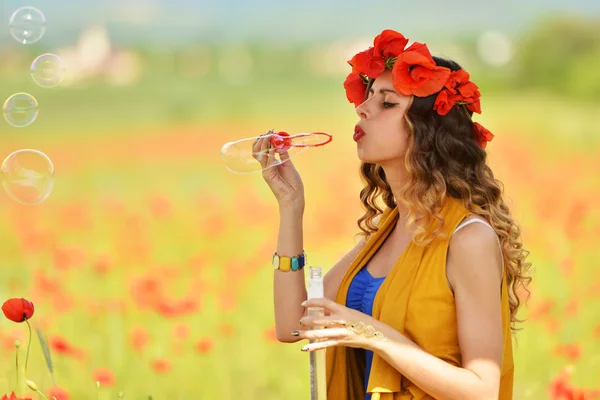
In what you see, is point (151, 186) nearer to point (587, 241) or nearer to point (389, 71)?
point (587, 241)

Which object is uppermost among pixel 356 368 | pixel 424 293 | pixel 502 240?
pixel 502 240

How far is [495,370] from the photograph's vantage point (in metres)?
2.28

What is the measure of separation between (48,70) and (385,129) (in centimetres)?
155

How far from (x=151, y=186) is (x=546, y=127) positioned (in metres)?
4.29

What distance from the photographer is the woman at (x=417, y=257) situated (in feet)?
7.46

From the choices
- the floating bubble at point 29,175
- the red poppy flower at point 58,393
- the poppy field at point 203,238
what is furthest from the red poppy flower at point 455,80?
the floating bubble at point 29,175

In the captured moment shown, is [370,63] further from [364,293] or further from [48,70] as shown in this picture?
[48,70]

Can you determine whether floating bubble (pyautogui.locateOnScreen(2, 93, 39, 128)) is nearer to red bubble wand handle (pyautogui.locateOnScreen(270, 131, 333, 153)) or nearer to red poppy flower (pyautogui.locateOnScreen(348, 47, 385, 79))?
red bubble wand handle (pyautogui.locateOnScreen(270, 131, 333, 153))

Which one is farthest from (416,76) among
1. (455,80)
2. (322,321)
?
(322,321)

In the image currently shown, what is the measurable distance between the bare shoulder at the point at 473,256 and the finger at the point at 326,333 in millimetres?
332

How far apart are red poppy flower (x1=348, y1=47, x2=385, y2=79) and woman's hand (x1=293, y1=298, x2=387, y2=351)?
688 mm

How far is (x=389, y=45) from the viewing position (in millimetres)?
2549

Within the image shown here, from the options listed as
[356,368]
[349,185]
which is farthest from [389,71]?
[349,185]

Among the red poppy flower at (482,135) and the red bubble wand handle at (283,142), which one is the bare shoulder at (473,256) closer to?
the red poppy flower at (482,135)
